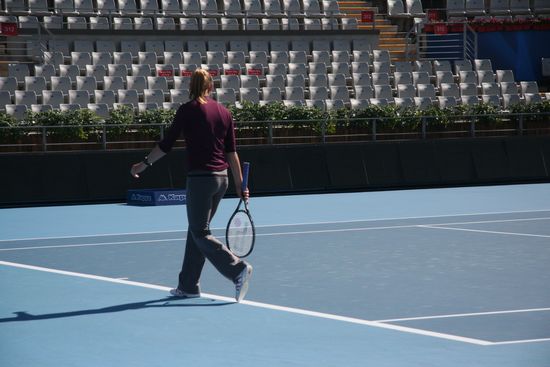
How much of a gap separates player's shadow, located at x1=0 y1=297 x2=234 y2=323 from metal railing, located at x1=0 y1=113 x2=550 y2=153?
12.6 m

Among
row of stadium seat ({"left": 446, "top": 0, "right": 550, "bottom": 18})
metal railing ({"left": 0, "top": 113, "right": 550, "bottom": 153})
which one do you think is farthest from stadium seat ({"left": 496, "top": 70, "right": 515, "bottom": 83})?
metal railing ({"left": 0, "top": 113, "right": 550, "bottom": 153})

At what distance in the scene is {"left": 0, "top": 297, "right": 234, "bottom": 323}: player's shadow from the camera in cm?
943

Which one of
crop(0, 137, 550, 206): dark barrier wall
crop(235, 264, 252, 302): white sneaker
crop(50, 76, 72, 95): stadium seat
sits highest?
crop(50, 76, 72, 95): stadium seat

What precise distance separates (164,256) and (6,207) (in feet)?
28.6

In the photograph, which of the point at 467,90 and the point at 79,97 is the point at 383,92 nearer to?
the point at 467,90

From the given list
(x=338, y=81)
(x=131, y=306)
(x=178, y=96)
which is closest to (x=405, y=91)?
(x=338, y=81)

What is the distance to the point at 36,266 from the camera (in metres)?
13.0

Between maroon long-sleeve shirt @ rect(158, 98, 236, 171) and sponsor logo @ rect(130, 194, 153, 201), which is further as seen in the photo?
sponsor logo @ rect(130, 194, 153, 201)

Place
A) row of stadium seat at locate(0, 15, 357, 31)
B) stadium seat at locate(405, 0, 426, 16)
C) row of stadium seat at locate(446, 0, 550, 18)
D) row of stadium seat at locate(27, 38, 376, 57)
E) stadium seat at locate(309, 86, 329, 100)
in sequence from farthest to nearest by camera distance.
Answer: row of stadium seat at locate(446, 0, 550, 18), stadium seat at locate(405, 0, 426, 16), row of stadium seat at locate(0, 15, 357, 31), row of stadium seat at locate(27, 38, 376, 57), stadium seat at locate(309, 86, 329, 100)

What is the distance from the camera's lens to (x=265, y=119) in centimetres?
2508

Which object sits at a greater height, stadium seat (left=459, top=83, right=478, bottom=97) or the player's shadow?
stadium seat (left=459, top=83, right=478, bottom=97)

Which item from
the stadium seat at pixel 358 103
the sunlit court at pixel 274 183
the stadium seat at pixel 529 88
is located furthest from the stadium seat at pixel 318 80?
the stadium seat at pixel 529 88

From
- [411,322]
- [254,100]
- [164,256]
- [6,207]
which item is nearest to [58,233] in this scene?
[164,256]

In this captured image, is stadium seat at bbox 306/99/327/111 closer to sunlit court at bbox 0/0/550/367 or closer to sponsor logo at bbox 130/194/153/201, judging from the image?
sunlit court at bbox 0/0/550/367
